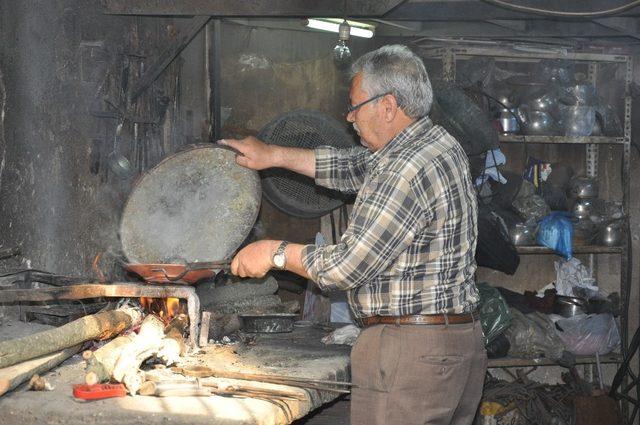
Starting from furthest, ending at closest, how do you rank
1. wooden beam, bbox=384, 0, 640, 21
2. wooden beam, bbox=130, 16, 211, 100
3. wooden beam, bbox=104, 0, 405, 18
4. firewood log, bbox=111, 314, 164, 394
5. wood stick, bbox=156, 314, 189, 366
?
wooden beam, bbox=384, 0, 640, 21 < wooden beam, bbox=130, 16, 211, 100 < wooden beam, bbox=104, 0, 405, 18 < wood stick, bbox=156, 314, 189, 366 < firewood log, bbox=111, 314, 164, 394

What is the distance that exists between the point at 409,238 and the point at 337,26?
335 cm

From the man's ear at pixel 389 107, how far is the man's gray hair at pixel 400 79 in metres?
0.02

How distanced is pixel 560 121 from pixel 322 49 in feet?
6.24

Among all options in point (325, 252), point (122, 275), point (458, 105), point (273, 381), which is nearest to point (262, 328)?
point (122, 275)

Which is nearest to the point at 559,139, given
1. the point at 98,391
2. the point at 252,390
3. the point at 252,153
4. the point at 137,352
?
the point at 252,153

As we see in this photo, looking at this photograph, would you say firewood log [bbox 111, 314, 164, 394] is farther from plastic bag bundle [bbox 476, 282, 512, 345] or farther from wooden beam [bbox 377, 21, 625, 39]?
wooden beam [bbox 377, 21, 625, 39]

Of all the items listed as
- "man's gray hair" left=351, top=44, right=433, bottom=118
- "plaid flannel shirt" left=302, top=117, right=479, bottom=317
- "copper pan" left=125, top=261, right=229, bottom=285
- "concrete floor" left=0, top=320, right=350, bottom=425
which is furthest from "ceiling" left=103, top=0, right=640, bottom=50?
"concrete floor" left=0, top=320, right=350, bottom=425

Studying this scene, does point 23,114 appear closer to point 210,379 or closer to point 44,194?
point 44,194

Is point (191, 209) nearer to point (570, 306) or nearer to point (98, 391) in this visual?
point (98, 391)

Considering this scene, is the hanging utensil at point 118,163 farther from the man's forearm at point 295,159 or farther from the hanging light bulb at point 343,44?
the hanging light bulb at point 343,44

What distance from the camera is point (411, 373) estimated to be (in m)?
3.43

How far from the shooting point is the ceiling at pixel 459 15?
4.85 m

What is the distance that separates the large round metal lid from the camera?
13.9 feet

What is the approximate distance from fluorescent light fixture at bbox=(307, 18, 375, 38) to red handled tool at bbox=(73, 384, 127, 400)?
347 cm
